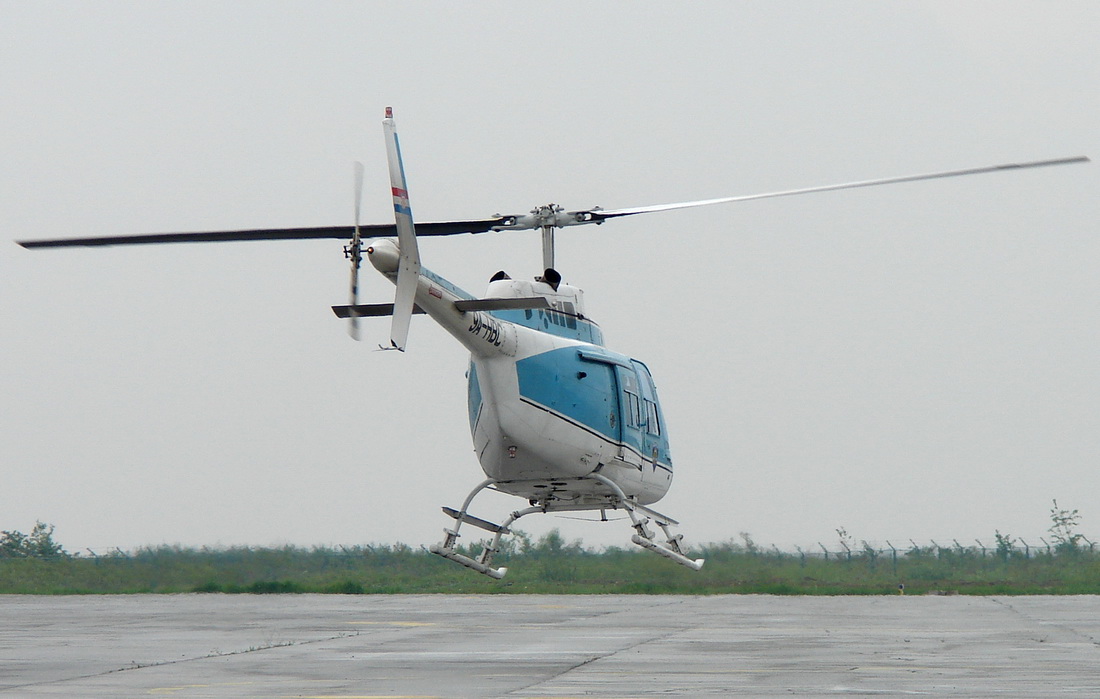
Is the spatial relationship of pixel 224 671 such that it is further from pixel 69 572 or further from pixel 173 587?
pixel 69 572

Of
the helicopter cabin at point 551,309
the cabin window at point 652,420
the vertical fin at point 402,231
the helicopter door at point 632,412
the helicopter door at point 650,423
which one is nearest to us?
the vertical fin at point 402,231

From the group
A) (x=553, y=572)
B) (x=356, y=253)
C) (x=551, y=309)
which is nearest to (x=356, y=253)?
(x=356, y=253)

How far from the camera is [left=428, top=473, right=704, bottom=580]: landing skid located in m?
25.4

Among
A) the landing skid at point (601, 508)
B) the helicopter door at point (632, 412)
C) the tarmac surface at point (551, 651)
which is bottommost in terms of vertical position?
the tarmac surface at point (551, 651)

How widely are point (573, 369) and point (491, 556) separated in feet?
13.9

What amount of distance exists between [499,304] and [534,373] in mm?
3160

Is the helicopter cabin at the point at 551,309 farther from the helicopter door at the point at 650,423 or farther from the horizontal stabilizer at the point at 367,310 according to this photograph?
the horizontal stabilizer at the point at 367,310

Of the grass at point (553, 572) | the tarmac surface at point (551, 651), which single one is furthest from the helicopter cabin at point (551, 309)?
the grass at point (553, 572)

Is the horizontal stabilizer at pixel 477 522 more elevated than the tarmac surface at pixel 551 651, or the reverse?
the horizontal stabilizer at pixel 477 522

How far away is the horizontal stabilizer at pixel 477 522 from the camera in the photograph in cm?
2616

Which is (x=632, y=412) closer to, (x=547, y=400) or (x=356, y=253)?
(x=547, y=400)

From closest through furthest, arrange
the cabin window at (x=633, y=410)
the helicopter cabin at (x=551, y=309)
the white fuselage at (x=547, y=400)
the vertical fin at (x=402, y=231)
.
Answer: the vertical fin at (x=402, y=231), the white fuselage at (x=547, y=400), the helicopter cabin at (x=551, y=309), the cabin window at (x=633, y=410)

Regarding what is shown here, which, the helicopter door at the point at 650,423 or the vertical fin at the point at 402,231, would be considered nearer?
the vertical fin at the point at 402,231

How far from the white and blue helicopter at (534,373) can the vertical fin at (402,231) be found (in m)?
0.02
